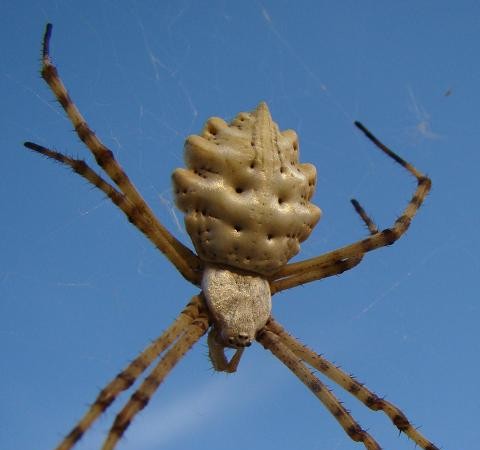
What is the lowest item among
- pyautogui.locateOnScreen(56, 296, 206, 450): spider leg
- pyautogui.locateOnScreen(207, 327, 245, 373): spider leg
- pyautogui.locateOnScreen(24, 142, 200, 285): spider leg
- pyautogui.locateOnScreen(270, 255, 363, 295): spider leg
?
pyautogui.locateOnScreen(56, 296, 206, 450): spider leg

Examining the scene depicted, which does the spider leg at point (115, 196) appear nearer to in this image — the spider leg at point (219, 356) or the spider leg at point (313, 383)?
the spider leg at point (219, 356)

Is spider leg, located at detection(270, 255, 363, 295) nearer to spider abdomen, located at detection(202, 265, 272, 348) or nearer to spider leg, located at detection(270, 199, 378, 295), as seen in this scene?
spider leg, located at detection(270, 199, 378, 295)

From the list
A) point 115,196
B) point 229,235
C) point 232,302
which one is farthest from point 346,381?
point 115,196

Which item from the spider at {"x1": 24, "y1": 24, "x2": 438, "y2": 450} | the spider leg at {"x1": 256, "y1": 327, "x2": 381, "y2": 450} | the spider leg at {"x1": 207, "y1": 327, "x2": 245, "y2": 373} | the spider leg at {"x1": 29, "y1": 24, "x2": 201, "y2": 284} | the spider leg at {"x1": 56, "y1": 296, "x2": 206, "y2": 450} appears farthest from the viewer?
the spider leg at {"x1": 256, "y1": 327, "x2": 381, "y2": 450}

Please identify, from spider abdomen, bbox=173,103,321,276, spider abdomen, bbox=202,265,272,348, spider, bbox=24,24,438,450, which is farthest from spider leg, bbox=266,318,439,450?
spider abdomen, bbox=173,103,321,276

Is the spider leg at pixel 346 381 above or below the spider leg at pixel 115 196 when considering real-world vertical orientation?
above

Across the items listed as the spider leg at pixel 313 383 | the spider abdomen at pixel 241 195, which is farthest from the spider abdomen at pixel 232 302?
the spider leg at pixel 313 383

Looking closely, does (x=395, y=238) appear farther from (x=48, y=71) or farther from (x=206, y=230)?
(x=48, y=71)
